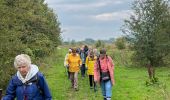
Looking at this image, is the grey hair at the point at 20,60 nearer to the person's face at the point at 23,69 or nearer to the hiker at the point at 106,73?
the person's face at the point at 23,69

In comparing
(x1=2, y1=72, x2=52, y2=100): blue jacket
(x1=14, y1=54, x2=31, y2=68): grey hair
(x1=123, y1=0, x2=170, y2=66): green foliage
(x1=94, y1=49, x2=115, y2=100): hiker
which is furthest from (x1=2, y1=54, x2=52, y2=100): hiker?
(x1=123, y1=0, x2=170, y2=66): green foliage

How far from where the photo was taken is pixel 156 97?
722 inches

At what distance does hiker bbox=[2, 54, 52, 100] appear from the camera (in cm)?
753

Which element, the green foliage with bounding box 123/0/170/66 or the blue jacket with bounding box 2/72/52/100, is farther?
the green foliage with bounding box 123/0/170/66

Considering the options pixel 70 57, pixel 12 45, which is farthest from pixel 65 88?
pixel 12 45

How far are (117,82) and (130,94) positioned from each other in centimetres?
611

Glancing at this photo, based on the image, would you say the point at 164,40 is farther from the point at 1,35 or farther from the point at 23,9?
the point at 1,35

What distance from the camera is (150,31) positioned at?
3997cm

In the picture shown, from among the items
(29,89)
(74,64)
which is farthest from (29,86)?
(74,64)

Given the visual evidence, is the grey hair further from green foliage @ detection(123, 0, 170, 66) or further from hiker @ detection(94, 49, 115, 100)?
green foliage @ detection(123, 0, 170, 66)

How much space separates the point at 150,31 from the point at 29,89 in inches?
1299

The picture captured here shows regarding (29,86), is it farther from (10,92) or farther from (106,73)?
(106,73)

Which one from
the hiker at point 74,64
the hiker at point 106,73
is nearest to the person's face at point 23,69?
the hiker at point 106,73

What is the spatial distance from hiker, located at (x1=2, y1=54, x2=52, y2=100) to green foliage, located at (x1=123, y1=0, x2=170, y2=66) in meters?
32.2
